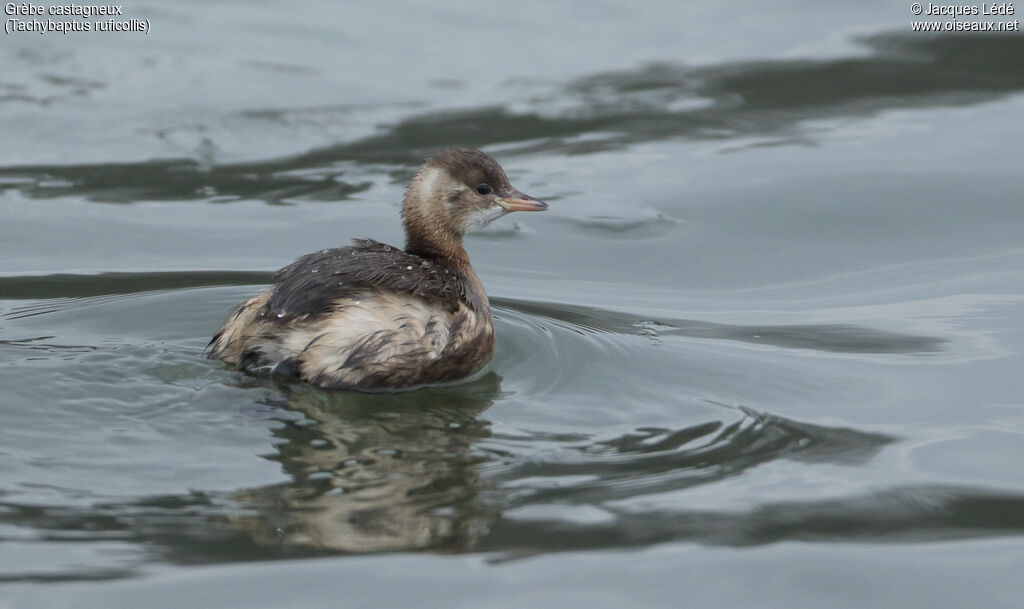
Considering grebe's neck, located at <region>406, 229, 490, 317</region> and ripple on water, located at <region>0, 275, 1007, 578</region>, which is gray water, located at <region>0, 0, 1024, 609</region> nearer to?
ripple on water, located at <region>0, 275, 1007, 578</region>

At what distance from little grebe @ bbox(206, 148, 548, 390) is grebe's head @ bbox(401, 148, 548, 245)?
0.38 metres

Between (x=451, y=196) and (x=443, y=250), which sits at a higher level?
(x=451, y=196)

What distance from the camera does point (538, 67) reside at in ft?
39.7

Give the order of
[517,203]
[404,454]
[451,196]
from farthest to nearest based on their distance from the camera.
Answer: [517,203] → [451,196] → [404,454]

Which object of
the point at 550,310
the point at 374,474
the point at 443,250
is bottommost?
the point at 374,474

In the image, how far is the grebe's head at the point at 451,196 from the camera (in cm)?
702

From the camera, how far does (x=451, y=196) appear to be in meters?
7.05

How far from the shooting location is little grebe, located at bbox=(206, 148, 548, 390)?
19.5ft

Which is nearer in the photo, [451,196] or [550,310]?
[451,196]

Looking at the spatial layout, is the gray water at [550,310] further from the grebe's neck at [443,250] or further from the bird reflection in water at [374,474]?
the grebe's neck at [443,250]

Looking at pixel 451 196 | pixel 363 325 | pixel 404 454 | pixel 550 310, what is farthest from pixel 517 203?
pixel 404 454

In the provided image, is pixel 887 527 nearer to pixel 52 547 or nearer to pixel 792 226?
pixel 52 547

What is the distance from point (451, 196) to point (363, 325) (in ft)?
4.22

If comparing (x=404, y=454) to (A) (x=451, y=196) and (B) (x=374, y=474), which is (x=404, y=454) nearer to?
(B) (x=374, y=474)
